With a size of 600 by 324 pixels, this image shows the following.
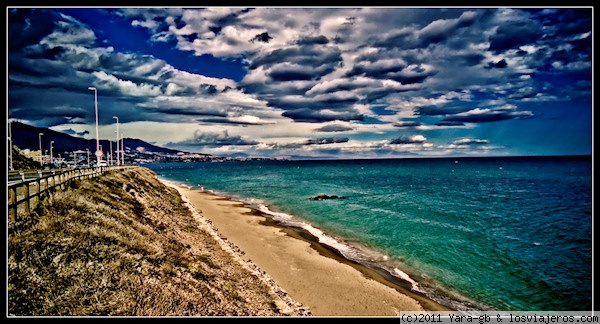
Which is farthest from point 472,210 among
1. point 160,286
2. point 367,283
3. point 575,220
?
point 160,286

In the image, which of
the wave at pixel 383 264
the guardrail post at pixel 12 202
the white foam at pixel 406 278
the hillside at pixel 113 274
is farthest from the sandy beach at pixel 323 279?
the guardrail post at pixel 12 202

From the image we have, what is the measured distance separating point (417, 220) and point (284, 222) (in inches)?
552

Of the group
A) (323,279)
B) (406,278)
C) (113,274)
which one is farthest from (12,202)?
(406,278)

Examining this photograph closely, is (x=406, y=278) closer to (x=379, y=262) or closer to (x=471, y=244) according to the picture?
(x=379, y=262)

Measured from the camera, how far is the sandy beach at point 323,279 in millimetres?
12078

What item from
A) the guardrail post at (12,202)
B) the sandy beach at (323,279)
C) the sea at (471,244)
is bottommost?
the sea at (471,244)

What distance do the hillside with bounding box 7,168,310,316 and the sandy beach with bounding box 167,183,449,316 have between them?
1390 millimetres

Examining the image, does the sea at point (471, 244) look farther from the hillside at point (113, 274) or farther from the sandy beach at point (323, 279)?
the hillside at point (113, 274)

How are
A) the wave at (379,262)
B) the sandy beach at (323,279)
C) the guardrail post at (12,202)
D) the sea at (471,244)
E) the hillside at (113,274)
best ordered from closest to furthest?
the hillside at (113,274) → the guardrail post at (12,202) → the sandy beach at (323,279) → the wave at (379,262) → the sea at (471,244)

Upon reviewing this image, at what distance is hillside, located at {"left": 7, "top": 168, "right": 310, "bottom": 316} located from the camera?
7.11 m

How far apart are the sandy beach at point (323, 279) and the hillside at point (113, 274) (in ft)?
4.56

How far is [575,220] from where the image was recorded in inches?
1179

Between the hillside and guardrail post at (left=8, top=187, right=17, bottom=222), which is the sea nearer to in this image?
the hillside

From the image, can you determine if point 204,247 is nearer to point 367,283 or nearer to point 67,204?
point 67,204
